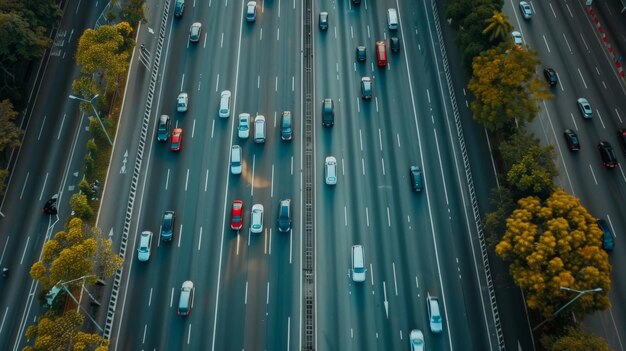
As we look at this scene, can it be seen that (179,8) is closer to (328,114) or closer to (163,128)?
(163,128)

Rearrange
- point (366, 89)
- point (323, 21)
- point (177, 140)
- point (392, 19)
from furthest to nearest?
point (392, 19) < point (323, 21) < point (366, 89) < point (177, 140)

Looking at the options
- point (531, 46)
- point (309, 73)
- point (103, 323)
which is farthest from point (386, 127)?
point (103, 323)

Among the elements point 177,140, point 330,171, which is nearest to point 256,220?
point 330,171

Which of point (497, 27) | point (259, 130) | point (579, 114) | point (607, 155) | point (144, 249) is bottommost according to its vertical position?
point (144, 249)

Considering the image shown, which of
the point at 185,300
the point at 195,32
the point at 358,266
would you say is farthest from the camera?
the point at 195,32

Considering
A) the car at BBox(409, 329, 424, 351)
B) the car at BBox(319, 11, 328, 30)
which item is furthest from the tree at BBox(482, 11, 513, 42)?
the car at BBox(409, 329, 424, 351)

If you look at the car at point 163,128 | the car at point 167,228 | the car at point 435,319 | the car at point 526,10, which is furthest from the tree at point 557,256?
the car at point 163,128

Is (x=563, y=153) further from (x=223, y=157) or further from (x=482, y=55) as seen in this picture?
(x=223, y=157)
